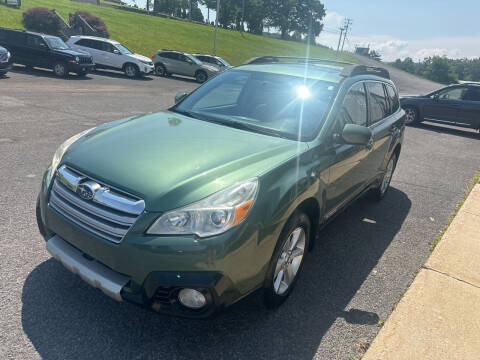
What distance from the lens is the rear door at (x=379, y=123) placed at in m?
4.41

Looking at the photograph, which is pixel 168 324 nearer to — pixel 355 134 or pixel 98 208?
pixel 98 208


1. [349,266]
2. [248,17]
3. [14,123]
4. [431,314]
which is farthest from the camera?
[248,17]

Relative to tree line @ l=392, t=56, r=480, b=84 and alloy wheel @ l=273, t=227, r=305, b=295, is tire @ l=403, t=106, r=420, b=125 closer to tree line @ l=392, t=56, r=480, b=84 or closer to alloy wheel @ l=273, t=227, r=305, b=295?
alloy wheel @ l=273, t=227, r=305, b=295

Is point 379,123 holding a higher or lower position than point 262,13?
lower

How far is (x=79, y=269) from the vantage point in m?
2.37

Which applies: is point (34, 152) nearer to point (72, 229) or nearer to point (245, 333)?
point (72, 229)

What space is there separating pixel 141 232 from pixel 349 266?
239cm

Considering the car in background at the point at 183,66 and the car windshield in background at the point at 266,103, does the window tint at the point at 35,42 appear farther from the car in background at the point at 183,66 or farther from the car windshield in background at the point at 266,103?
the car windshield in background at the point at 266,103

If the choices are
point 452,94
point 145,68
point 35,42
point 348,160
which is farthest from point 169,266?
point 145,68

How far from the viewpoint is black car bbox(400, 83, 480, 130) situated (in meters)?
13.6

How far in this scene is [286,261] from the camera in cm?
289

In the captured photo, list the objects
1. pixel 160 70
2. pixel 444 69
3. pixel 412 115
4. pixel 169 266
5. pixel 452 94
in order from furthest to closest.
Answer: pixel 444 69 → pixel 160 70 → pixel 412 115 → pixel 452 94 → pixel 169 266

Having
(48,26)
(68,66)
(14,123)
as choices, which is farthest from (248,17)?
(14,123)

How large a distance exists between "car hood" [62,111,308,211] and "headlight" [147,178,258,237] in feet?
0.18
